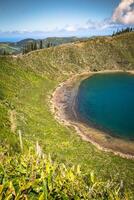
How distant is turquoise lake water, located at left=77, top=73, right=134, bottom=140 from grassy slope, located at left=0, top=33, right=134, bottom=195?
9.25 metres

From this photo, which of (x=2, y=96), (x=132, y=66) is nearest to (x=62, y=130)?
(x=2, y=96)

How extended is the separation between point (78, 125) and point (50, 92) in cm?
2898

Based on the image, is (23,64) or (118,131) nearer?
(118,131)

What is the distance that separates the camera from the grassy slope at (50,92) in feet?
133

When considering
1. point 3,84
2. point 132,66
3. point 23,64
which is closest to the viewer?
point 3,84

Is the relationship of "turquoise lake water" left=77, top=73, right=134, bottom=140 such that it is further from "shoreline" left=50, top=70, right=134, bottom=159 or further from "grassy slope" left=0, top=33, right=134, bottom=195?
"grassy slope" left=0, top=33, right=134, bottom=195

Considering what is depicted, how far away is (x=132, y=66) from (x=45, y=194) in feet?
412

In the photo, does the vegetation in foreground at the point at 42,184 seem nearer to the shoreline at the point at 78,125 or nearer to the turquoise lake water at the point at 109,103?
the shoreline at the point at 78,125

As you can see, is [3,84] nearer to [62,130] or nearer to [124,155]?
[62,130]

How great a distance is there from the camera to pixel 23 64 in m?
103

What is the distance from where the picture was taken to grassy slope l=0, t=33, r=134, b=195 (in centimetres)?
4056

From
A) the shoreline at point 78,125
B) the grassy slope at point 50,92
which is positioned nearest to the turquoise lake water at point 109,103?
the shoreline at point 78,125

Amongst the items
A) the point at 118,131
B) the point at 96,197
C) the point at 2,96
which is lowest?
the point at 118,131

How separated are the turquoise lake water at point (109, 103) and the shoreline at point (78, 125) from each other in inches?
79.0
